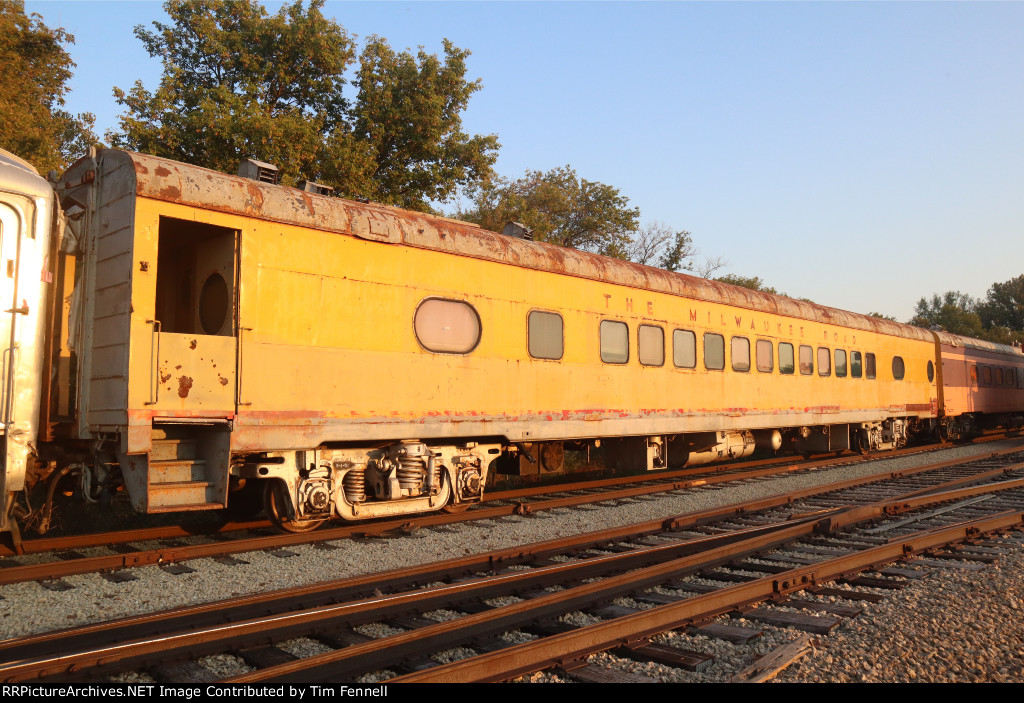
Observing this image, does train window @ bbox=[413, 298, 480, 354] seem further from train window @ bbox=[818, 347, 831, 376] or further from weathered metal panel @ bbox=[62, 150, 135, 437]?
train window @ bbox=[818, 347, 831, 376]

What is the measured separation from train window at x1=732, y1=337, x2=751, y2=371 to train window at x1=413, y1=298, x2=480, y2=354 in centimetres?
603

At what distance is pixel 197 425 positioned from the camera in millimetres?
6984

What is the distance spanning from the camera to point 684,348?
469 inches

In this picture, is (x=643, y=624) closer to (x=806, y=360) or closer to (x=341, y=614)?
(x=341, y=614)

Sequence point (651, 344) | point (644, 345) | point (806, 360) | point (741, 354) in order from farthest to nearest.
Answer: point (806, 360)
point (741, 354)
point (651, 344)
point (644, 345)

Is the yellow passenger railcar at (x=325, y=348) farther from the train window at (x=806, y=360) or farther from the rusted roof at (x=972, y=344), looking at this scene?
the rusted roof at (x=972, y=344)

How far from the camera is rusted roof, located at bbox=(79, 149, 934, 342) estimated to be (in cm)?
681

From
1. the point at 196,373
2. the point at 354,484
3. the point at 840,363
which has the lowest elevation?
the point at 354,484

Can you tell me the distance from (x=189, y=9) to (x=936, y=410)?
2168cm

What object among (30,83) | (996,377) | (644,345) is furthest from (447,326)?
(996,377)

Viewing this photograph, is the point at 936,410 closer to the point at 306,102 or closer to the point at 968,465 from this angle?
the point at 968,465

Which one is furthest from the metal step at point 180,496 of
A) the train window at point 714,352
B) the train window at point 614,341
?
the train window at point 714,352

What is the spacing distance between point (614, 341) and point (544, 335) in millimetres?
1463
